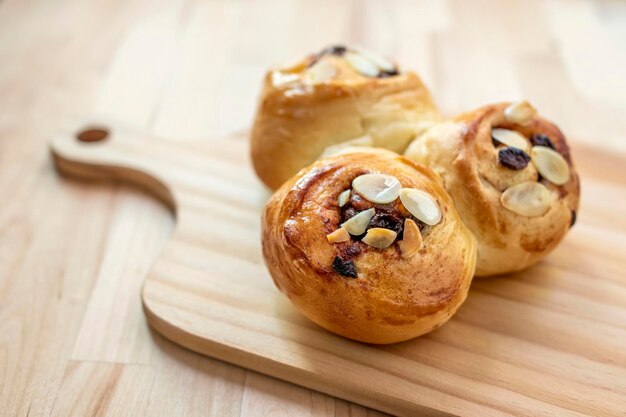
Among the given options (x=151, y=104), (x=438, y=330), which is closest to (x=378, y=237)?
Result: (x=438, y=330)

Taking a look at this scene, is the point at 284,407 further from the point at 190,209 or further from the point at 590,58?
the point at 590,58

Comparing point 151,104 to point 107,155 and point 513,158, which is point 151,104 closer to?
point 107,155

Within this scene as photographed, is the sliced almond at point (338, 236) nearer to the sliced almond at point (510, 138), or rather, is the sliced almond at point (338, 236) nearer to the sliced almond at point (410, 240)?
the sliced almond at point (410, 240)

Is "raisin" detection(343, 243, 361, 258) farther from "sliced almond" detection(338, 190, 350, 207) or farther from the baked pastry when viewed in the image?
the baked pastry

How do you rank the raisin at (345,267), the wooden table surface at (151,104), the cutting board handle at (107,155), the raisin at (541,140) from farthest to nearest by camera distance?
the cutting board handle at (107,155) → the raisin at (541,140) → the wooden table surface at (151,104) → the raisin at (345,267)

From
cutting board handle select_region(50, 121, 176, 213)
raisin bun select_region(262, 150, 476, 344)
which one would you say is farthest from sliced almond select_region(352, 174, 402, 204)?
cutting board handle select_region(50, 121, 176, 213)

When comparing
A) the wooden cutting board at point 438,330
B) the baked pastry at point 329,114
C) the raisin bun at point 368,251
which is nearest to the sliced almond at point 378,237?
the raisin bun at point 368,251

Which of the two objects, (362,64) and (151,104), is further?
(151,104)

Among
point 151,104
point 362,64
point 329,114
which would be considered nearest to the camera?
point 329,114
